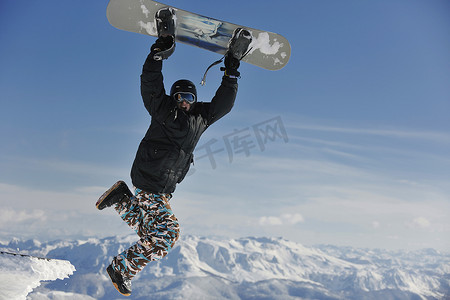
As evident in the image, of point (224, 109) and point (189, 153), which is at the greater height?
point (224, 109)

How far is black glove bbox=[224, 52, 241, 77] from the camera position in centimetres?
612

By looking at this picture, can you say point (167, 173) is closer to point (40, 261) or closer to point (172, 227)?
point (172, 227)

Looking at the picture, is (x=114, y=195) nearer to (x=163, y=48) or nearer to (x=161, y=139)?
(x=161, y=139)

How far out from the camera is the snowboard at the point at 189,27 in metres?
6.80

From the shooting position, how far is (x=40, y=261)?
9.25m

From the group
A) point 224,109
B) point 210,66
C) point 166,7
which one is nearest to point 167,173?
point 224,109

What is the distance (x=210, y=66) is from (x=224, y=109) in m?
0.99

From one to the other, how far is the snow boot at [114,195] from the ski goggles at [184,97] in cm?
179

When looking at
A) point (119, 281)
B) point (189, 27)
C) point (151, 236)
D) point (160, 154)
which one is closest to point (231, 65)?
point (189, 27)

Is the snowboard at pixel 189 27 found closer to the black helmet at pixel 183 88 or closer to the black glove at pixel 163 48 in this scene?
the black glove at pixel 163 48

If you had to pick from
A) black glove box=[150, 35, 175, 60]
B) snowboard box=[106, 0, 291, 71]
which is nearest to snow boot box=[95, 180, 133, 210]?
black glove box=[150, 35, 175, 60]

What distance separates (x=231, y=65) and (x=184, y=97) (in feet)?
3.55

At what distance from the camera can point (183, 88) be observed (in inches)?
226

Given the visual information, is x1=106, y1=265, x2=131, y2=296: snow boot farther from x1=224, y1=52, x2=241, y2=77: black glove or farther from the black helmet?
x1=224, y1=52, x2=241, y2=77: black glove
